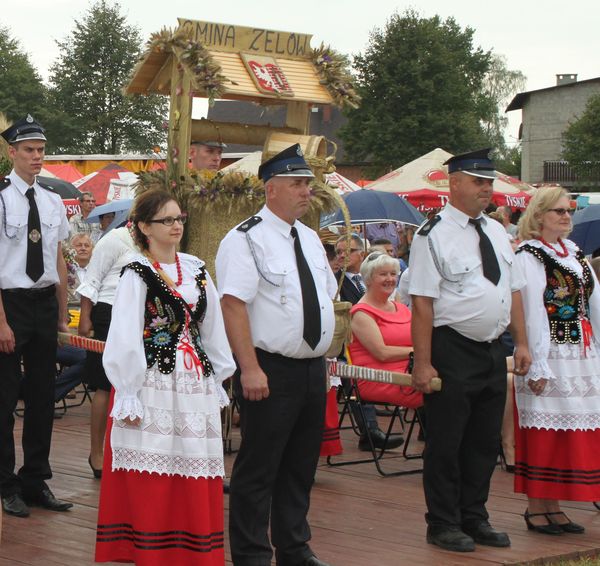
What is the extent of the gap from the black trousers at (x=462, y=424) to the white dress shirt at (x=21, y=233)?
218 cm

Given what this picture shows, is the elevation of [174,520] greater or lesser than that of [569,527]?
greater

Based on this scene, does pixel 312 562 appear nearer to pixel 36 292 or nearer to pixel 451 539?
pixel 451 539

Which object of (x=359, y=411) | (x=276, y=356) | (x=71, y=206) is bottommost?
(x=359, y=411)

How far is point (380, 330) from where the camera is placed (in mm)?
8555

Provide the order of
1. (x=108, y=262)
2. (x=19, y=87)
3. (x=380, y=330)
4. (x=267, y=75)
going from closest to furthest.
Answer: (x=267, y=75)
(x=108, y=262)
(x=380, y=330)
(x=19, y=87)

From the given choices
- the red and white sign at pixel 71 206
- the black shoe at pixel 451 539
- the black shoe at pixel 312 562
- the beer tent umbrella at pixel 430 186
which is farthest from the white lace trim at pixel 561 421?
the red and white sign at pixel 71 206

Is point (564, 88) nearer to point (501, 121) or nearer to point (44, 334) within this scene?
point (501, 121)

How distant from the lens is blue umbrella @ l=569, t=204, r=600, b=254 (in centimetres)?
1498

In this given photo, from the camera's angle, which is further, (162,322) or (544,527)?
(544,527)

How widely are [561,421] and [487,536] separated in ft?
2.72

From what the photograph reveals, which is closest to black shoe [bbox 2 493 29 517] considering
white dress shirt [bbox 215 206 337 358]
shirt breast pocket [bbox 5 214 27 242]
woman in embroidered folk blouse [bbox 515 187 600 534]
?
shirt breast pocket [bbox 5 214 27 242]

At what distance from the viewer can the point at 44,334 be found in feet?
21.5

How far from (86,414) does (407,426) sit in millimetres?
2931

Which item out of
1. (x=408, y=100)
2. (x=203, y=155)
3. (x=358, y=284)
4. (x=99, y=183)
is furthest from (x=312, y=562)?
(x=408, y=100)
